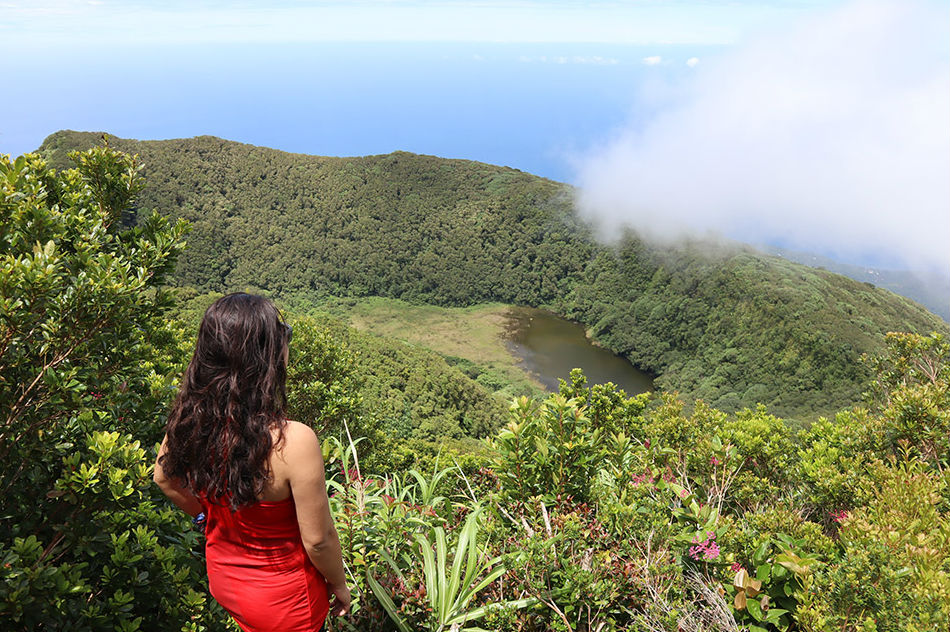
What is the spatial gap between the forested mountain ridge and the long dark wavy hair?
48.3m

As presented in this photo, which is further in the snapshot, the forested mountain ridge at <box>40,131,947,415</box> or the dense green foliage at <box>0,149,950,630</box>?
the forested mountain ridge at <box>40,131,947,415</box>

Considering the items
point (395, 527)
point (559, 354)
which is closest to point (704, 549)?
point (395, 527)

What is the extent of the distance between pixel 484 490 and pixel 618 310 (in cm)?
6131

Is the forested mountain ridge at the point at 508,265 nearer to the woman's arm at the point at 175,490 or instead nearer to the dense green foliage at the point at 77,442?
the dense green foliage at the point at 77,442

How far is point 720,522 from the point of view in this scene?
257cm

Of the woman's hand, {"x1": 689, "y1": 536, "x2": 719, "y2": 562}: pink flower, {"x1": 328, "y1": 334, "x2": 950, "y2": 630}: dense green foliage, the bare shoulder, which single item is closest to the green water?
{"x1": 328, "y1": 334, "x2": 950, "y2": 630}: dense green foliage

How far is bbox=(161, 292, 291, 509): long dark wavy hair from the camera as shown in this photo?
1.56 m

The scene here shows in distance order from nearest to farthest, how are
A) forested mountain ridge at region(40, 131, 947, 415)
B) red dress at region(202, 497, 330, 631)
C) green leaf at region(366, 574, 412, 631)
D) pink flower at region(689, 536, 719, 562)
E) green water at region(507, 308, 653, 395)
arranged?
red dress at region(202, 497, 330, 631)
green leaf at region(366, 574, 412, 631)
pink flower at region(689, 536, 719, 562)
forested mountain ridge at region(40, 131, 947, 415)
green water at region(507, 308, 653, 395)

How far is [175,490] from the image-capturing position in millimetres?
1851

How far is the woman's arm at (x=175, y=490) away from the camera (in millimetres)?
1812

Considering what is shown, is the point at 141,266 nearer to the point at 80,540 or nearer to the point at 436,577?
the point at 80,540

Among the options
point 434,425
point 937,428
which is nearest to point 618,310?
point 434,425

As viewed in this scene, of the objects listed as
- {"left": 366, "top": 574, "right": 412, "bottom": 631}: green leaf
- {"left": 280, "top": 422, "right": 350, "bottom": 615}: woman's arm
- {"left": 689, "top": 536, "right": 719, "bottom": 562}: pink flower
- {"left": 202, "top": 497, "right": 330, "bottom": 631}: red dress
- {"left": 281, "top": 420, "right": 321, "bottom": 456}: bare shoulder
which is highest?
{"left": 281, "top": 420, "right": 321, "bottom": 456}: bare shoulder

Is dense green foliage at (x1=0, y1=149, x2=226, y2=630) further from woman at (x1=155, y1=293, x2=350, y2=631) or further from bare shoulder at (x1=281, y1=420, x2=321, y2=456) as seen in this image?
bare shoulder at (x1=281, y1=420, x2=321, y2=456)
